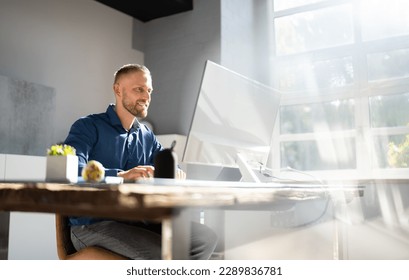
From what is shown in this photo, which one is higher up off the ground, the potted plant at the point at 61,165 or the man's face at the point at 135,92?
the man's face at the point at 135,92

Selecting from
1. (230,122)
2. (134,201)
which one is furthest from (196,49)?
(134,201)

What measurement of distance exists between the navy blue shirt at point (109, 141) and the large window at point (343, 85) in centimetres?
251

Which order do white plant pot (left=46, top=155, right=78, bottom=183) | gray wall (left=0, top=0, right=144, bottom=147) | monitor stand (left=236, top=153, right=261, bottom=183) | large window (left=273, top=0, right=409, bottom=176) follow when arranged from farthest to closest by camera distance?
large window (left=273, top=0, right=409, bottom=176) → gray wall (left=0, top=0, right=144, bottom=147) → monitor stand (left=236, top=153, right=261, bottom=183) → white plant pot (left=46, top=155, right=78, bottom=183)

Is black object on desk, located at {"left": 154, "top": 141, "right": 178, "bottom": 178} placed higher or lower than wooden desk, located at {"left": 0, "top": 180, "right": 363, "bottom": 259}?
higher

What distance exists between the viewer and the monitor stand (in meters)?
1.51

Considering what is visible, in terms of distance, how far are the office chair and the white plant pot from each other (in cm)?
32

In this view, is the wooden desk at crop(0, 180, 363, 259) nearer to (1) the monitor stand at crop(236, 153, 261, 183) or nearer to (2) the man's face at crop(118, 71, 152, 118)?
(1) the monitor stand at crop(236, 153, 261, 183)

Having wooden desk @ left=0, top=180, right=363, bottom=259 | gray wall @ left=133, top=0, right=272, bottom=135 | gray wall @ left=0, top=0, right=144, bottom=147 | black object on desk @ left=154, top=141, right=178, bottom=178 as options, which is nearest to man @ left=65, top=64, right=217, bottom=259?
black object on desk @ left=154, top=141, right=178, bottom=178

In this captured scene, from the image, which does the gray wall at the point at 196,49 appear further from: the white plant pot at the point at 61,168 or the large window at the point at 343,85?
the white plant pot at the point at 61,168

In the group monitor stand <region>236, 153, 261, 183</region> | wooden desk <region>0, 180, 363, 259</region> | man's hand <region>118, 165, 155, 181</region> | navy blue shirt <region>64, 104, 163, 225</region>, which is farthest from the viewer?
navy blue shirt <region>64, 104, 163, 225</region>

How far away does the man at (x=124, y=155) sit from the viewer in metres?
1.32

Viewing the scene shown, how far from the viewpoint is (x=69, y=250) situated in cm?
145

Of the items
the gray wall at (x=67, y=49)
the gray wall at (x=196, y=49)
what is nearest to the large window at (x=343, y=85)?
the gray wall at (x=196, y=49)

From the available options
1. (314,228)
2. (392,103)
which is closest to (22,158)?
(314,228)
